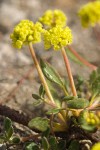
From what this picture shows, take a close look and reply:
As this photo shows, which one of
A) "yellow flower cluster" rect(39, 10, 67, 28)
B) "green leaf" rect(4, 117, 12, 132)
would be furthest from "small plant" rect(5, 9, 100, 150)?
"yellow flower cluster" rect(39, 10, 67, 28)

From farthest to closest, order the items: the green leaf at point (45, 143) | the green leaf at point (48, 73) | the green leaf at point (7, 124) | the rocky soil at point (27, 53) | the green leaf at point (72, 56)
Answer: the green leaf at point (72, 56) → the rocky soil at point (27, 53) → the green leaf at point (48, 73) → the green leaf at point (7, 124) → the green leaf at point (45, 143)

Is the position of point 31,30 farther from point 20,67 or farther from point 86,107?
point 20,67

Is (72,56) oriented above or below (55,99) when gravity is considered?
above

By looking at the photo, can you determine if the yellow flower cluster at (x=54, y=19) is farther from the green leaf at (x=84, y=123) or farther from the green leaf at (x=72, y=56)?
the green leaf at (x=84, y=123)

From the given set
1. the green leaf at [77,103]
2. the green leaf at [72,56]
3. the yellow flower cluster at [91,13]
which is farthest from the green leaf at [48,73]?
the green leaf at [72,56]

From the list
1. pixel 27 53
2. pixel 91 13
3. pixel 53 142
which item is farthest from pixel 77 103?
pixel 27 53

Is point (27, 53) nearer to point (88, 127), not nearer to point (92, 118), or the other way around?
point (92, 118)

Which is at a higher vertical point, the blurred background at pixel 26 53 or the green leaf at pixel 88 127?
the blurred background at pixel 26 53

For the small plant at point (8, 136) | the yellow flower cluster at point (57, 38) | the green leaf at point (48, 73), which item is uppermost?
the yellow flower cluster at point (57, 38)

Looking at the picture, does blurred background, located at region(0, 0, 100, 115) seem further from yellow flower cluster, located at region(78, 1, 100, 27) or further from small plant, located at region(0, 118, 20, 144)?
yellow flower cluster, located at region(78, 1, 100, 27)
